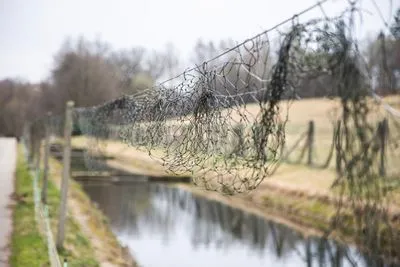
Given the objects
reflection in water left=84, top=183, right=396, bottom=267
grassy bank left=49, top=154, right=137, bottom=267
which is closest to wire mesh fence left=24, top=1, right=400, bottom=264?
reflection in water left=84, top=183, right=396, bottom=267

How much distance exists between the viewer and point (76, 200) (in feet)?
56.3

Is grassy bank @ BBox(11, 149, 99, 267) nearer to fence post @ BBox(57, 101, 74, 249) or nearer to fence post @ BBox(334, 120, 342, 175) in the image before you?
fence post @ BBox(57, 101, 74, 249)

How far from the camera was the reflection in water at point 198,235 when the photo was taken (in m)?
12.8

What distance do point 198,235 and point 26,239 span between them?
23.3 ft

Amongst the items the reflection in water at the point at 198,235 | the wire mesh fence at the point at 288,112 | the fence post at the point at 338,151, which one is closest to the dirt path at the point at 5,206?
the reflection in water at the point at 198,235

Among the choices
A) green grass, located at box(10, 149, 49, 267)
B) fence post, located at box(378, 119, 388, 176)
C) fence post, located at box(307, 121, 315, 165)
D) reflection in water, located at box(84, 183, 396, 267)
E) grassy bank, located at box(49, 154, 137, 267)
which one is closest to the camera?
fence post, located at box(378, 119, 388, 176)

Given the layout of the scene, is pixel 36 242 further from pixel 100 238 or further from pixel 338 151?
pixel 338 151

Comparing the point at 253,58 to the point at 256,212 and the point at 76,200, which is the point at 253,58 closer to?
the point at 76,200

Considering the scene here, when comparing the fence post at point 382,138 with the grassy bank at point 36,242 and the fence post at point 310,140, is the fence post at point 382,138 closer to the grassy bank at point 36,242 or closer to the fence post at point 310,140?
the grassy bank at point 36,242

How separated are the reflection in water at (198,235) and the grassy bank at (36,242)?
6.60 ft

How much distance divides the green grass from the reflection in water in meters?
2.90

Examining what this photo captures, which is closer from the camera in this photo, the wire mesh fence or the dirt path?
the wire mesh fence

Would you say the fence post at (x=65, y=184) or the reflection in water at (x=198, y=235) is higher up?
the fence post at (x=65, y=184)

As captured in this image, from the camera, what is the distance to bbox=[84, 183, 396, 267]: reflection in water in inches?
504
